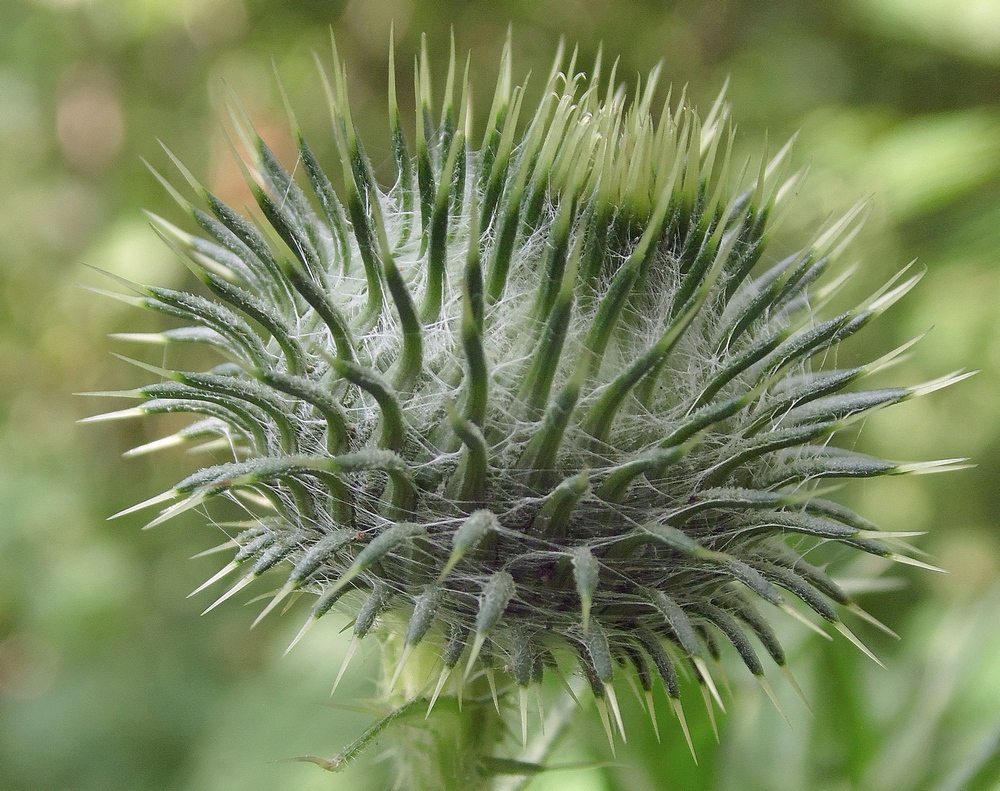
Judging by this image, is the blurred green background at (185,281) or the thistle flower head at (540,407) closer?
the thistle flower head at (540,407)

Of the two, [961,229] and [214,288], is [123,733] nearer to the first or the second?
[214,288]

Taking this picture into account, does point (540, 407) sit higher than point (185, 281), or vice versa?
point (185, 281)

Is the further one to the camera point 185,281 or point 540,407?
point 185,281

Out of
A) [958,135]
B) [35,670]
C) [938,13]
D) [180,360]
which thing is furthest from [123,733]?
[938,13]
